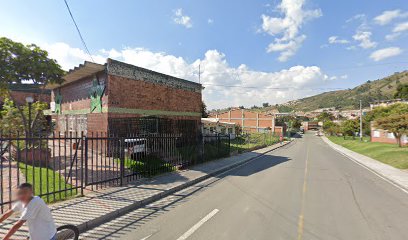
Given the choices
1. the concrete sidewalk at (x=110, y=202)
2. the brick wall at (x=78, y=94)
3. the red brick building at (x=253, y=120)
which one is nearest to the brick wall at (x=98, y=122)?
the brick wall at (x=78, y=94)

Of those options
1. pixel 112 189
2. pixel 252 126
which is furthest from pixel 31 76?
pixel 252 126

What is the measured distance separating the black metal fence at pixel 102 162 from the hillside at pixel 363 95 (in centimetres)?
12137

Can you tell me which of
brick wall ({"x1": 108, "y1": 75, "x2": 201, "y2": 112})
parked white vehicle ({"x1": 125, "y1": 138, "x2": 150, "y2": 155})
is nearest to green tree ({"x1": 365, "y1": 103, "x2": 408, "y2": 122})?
brick wall ({"x1": 108, "y1": 75, "x2": 201, "y2": 112})

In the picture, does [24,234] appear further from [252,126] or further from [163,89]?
[252,126]

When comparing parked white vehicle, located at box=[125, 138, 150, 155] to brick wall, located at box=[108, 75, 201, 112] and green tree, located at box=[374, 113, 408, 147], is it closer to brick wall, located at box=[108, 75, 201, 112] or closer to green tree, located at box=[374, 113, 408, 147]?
brick wall, located at box=[108, 75, 201, 112]

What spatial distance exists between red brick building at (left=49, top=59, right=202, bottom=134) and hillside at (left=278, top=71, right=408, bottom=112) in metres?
117

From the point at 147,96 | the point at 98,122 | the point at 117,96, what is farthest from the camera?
the point at 147,96

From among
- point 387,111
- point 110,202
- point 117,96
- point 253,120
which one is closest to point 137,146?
point 110,202

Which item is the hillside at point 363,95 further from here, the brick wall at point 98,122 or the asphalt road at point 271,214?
the brick wall at point 98,122

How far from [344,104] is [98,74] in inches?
6763

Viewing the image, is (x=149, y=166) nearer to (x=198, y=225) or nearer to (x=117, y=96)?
(x=198, y=225)

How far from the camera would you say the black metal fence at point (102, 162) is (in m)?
7.37

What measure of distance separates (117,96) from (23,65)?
4.79m

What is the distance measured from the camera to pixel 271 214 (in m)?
6.30
